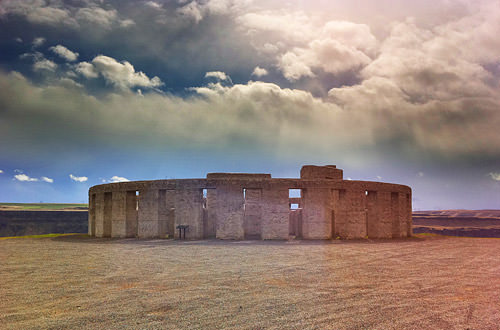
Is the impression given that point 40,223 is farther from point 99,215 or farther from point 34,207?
point 34,207

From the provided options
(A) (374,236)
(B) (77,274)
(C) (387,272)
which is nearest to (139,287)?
(B) (77,274)

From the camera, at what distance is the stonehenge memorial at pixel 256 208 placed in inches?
771

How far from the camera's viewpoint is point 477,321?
20.7 feet

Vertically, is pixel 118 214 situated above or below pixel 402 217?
above

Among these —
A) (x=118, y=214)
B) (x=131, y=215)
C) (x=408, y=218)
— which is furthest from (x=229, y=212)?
(x=408, y=218)

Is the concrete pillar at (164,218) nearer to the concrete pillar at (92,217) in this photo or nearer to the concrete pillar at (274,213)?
the concrete pillar at (274,213)

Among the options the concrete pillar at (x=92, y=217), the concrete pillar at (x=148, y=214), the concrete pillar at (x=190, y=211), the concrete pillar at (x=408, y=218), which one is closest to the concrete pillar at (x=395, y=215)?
the concrete pillar at (x=408, y=218)

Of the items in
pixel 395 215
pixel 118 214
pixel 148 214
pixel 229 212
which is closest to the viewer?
pixel 229 212

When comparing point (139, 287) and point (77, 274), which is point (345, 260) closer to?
point (139, 287)

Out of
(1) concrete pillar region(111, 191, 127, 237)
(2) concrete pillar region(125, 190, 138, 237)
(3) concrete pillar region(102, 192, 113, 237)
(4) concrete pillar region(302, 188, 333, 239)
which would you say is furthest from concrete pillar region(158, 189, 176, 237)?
(4) concrete pillar region(302, 188, 333, 239)

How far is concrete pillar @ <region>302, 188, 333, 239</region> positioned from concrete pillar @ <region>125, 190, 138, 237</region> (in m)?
10.7

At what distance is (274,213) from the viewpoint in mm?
19562

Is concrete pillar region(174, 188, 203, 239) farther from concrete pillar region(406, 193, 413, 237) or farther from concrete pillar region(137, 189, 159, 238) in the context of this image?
concrete pillar region(406, 193, 413, 237)

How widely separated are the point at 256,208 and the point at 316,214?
4743 millimetres
